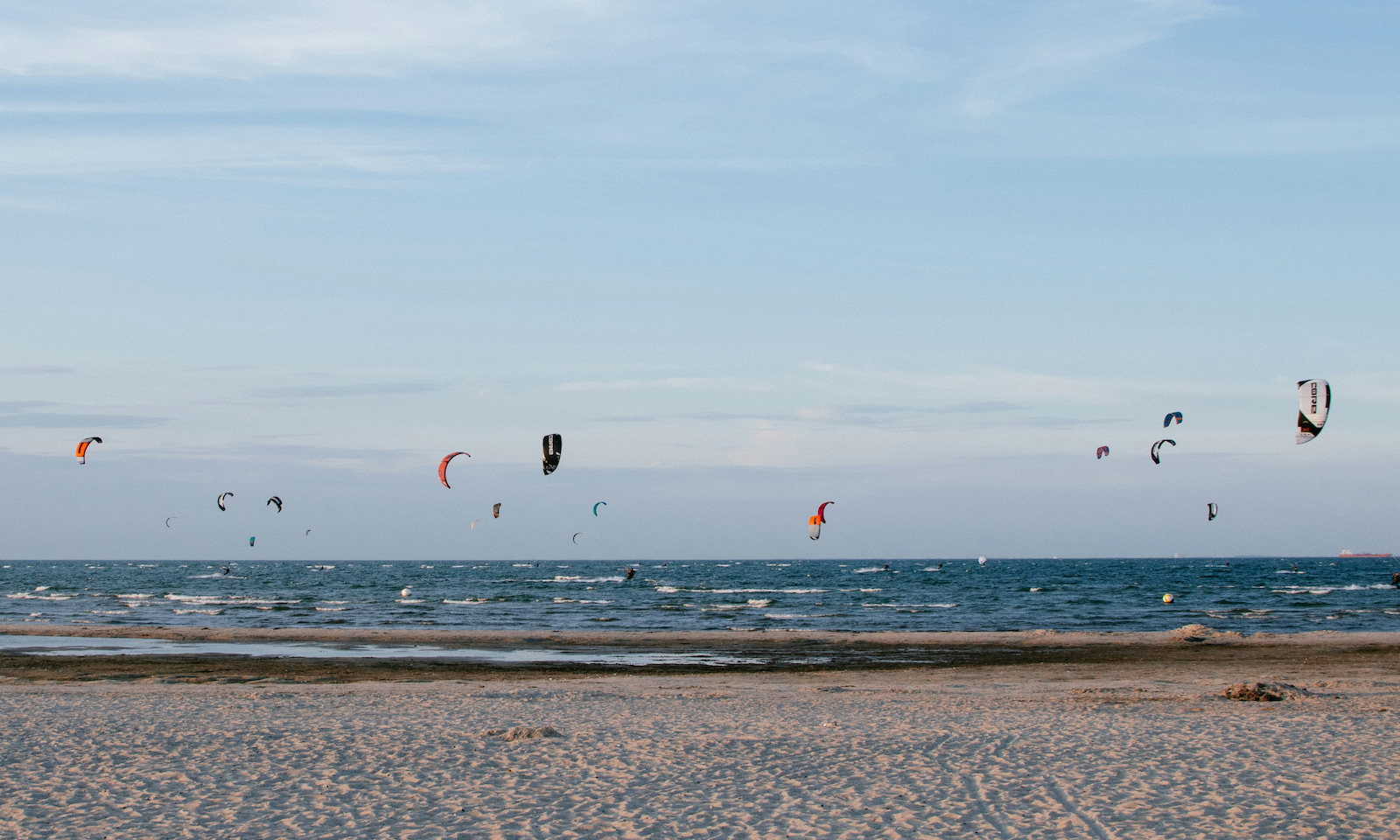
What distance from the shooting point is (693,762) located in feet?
37.5

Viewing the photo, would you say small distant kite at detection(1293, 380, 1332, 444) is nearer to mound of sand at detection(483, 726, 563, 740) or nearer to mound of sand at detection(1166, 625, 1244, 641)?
mound of sand at detection(1166, 625, 1244, 641)

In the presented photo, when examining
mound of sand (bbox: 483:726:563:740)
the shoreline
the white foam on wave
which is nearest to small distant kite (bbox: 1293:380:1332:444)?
the shoreline

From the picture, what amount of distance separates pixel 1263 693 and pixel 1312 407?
7.95 m

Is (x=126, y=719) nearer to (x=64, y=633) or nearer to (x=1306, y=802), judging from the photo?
(x=1306, y=802)

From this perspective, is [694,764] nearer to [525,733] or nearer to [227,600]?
[525,733]

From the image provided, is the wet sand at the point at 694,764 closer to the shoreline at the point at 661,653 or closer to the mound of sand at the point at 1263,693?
the mound of sand at the point at 1263,693

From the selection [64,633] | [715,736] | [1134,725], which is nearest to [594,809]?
[715,736]

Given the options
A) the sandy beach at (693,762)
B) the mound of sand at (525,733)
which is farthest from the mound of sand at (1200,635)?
the mound of sand at (525,733)

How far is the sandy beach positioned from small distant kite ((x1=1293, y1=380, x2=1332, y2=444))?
532 centimetres

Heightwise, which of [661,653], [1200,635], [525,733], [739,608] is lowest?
[739,608]

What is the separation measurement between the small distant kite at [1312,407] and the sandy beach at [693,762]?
5.32 meters

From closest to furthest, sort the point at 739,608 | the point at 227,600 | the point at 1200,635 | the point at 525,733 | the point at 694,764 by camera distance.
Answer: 1. the point at 694,764
2. the point at 525,733
3. the point at 1200,635
4. the point at 739,608
5. the point at 227,600

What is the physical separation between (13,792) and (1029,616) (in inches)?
1662

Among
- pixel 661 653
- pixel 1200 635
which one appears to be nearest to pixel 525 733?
pixel 661 653
